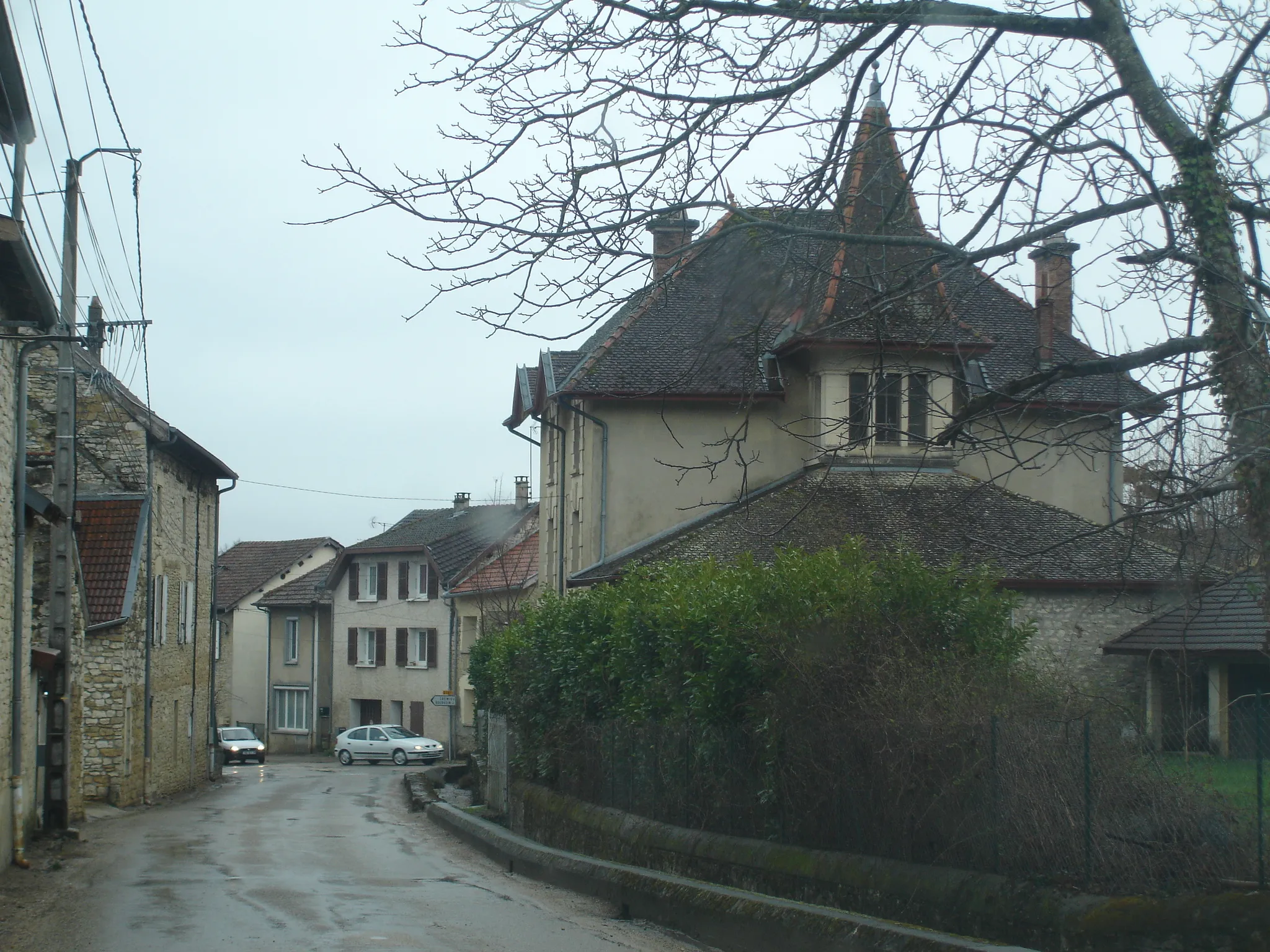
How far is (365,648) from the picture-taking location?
197 feet

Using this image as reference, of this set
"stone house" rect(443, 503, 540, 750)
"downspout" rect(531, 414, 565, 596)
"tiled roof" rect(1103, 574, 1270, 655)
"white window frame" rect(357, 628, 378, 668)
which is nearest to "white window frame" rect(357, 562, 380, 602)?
"white window frame" rect(357, 628, 378, 668)

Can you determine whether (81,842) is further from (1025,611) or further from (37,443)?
(1025,611)

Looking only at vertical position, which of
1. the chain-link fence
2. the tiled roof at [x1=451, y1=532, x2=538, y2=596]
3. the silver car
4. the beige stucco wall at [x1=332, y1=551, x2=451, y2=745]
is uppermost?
the tiled roof at [x1=451, y1=532, x2=538, y2=596]

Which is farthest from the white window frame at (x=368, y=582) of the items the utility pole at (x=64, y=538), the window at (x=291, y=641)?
the utility pole at (x=64, y=538)

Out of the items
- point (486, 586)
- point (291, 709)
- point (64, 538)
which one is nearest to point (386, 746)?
point (486, 586)

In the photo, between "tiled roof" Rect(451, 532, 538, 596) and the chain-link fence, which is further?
"tiled roof" Rect(451, 532, 538, 596)

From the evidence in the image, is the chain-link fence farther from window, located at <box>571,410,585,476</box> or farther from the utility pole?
window, located at <box>571,410,585,476</box>

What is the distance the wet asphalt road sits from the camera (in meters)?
10.6

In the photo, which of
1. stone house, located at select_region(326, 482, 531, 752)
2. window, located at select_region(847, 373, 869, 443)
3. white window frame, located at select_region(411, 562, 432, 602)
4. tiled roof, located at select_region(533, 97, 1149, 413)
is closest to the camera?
tiled roof, located at select_region(533, 97, 1149, 413)

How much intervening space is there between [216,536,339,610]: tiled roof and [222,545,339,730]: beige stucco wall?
0.27 metres

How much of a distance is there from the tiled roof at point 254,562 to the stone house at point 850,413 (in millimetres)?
36885

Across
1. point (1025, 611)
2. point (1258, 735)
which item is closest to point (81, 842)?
point (1025, 611)

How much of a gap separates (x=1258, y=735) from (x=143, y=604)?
26.5 metres

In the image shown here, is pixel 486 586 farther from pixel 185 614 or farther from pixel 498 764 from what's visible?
pixel 498 764
